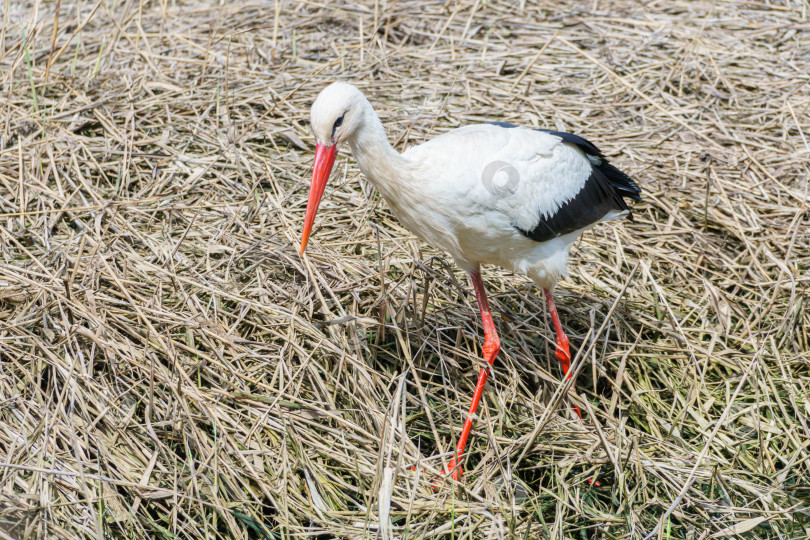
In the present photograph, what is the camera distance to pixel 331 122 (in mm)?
3082

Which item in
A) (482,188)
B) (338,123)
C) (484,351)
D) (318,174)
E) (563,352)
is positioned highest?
(338,123)

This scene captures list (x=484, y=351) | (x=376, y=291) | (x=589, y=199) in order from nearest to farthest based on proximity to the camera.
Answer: (x=484, y=351) < (x=589, y=199) < (x=376, y=291)

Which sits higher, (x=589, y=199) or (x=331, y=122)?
(x=331, y=122)

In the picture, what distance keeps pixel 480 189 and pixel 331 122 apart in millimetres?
707

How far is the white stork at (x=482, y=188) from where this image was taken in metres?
3.20

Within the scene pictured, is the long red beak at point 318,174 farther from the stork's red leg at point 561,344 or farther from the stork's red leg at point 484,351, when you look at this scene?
the stork's red leg at point 561,344

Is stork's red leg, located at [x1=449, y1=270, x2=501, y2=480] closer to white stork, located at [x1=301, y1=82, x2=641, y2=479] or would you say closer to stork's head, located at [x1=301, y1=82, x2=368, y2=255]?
white stork, located at [x1=301, y1=82, x2=641, y2=479]

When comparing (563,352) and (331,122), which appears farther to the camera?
(563,352)

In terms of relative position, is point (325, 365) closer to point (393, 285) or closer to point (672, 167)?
point (393, 285)

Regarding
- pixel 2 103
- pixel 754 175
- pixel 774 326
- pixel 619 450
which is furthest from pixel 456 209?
pixel 2 103

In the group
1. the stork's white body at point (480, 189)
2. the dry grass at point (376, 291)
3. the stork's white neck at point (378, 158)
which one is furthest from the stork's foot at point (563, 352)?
the stork's white neck at point (378, 158)

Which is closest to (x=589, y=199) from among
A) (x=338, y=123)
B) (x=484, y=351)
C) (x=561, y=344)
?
(x=561, y=344)

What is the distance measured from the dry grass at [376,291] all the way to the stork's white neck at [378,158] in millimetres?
405

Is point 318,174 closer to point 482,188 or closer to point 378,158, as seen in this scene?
point 378,158
